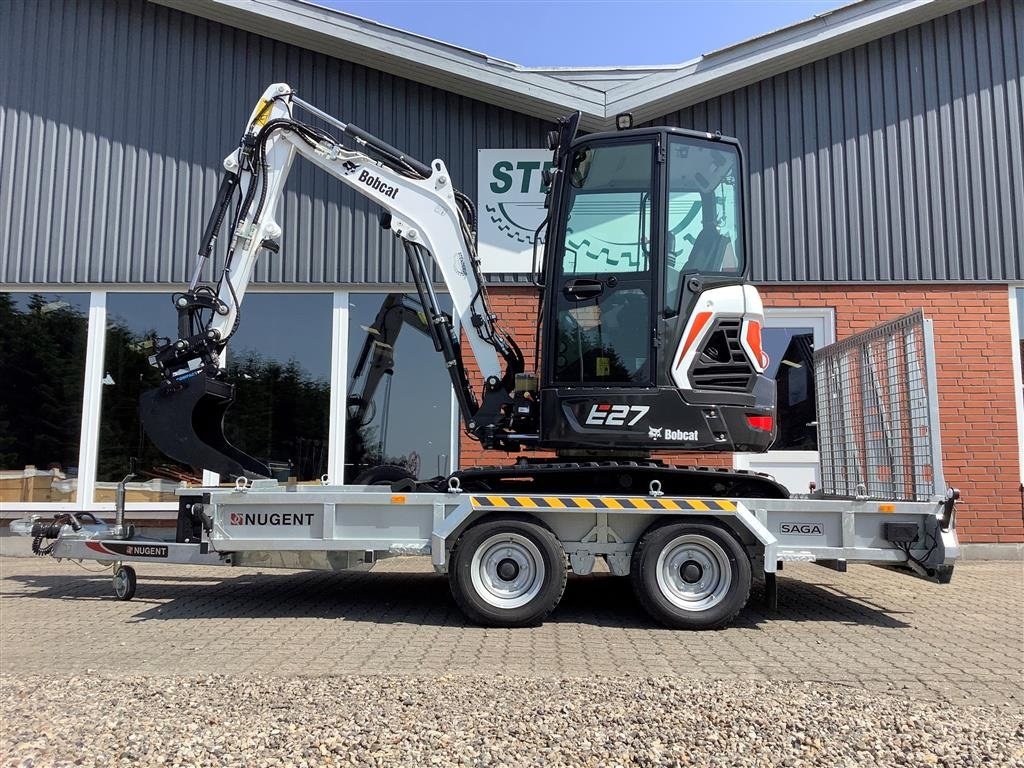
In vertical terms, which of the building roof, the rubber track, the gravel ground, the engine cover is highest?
the building roof

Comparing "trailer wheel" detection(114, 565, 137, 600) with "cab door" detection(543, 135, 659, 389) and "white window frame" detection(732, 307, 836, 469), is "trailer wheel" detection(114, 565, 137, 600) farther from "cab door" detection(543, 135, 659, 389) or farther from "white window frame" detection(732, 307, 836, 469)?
"white window frame" detection(732, 307, 836, 469)

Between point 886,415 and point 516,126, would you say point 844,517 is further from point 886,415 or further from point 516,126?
point 516,126

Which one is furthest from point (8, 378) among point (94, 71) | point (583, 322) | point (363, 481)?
point (583, 322)

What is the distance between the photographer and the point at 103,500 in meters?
9.88

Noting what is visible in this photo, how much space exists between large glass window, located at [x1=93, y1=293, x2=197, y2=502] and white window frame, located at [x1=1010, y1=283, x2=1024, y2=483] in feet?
33.5

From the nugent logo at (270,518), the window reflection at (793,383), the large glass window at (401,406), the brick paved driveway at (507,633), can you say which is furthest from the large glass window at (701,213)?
the large glass window at (401,406)

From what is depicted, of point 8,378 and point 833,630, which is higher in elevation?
point 8,378

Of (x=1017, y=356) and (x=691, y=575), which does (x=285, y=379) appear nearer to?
(x=691, y=575)

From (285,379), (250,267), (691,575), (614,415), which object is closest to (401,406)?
(285,379)

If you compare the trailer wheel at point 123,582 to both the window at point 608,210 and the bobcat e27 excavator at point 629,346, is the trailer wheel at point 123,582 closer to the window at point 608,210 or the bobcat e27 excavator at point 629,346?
the bobcat e27 excavator at point 629,346

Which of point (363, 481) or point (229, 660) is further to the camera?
point (363, 481)

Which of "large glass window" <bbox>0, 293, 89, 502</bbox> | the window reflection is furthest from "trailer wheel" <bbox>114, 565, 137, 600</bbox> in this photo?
the window reflection

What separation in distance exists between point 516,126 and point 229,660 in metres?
7.60

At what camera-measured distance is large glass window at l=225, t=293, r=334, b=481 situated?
9781mm
